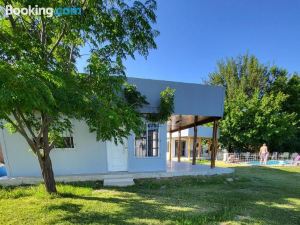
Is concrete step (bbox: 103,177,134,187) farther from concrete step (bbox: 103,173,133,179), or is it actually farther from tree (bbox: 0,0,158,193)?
tree (bbox: 0,0,158,193)

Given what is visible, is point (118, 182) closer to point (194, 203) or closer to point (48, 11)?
point (194, 203)

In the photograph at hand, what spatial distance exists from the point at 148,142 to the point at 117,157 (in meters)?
1.60

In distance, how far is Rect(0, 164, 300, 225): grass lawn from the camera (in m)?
6.09

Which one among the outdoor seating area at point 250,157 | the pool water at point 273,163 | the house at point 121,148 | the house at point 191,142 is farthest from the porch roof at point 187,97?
the house at point 191,142

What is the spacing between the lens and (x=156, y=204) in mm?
7500

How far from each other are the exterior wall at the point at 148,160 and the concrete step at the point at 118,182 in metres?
1.35

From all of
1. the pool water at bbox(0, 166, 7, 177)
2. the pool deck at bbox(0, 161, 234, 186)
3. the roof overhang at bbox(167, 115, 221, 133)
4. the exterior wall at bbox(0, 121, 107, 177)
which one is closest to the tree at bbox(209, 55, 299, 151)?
the roof overhang at bbox(167, 115, 221, 133)

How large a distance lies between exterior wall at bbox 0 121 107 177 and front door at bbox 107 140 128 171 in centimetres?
38

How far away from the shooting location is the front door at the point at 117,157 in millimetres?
12406

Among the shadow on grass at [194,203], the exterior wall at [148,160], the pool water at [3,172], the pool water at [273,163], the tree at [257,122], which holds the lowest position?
the pool water at [273,163]

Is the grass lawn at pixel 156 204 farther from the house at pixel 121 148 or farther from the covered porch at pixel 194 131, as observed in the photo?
the covered porch at pixel 194 131

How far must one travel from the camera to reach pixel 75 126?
11852 millimetres

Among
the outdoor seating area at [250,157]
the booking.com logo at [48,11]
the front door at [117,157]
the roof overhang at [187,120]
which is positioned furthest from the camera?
the outdoor seating area at [250,157]

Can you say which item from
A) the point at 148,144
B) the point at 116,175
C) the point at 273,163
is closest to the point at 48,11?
the point at 116,175
